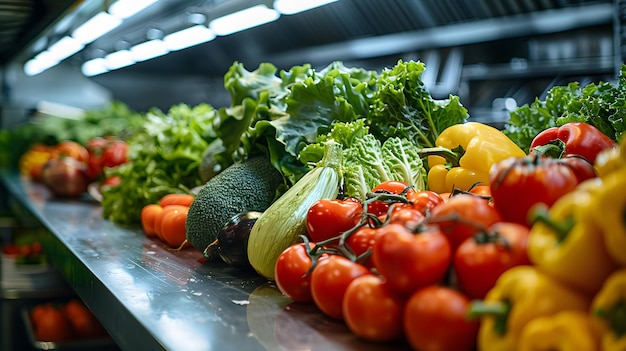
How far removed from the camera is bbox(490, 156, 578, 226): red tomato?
3.58 ft

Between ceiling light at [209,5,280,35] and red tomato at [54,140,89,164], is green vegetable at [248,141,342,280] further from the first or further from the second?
red tomato at [54,140,89,164]

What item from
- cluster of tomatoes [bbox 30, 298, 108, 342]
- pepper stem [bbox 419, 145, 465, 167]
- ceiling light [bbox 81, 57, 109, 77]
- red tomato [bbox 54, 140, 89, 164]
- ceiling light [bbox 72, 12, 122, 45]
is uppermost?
ceiling light [bbox 81, 57, 109, 77]

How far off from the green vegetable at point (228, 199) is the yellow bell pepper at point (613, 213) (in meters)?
1.35

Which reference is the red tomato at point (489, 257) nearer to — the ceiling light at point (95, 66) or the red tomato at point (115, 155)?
the red tomato at point (115, 155)

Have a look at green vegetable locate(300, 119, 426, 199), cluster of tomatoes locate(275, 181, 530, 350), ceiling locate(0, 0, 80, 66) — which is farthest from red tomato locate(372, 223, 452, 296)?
ceiling locate(0, 0, 80, 66)

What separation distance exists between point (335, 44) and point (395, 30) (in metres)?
1.03

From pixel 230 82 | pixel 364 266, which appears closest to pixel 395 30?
pixel 230 82

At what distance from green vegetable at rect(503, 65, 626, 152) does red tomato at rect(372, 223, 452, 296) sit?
852 millimetres

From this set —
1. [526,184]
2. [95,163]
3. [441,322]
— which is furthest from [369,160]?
[95,163]

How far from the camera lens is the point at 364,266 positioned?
130 centimetres

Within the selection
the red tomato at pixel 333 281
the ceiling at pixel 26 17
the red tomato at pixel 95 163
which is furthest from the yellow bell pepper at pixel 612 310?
the red tomato at pixel 95 163

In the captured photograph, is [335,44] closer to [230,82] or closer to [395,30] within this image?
[395,30]

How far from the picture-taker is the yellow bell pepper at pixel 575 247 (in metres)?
0.83

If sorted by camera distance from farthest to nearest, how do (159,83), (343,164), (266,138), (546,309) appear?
(159,83) → (266,138) → (343,164) → (546,309)
